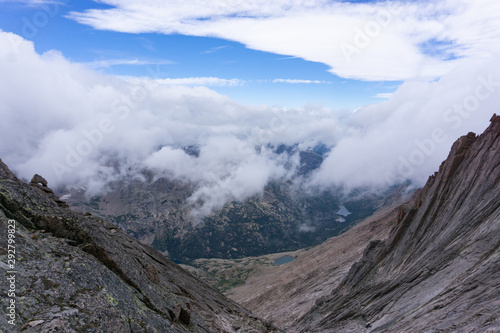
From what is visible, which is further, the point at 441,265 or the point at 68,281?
the point at 441,265

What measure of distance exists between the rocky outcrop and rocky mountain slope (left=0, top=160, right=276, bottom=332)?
32.5 meters

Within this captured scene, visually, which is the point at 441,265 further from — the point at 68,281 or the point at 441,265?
the point at 68,281

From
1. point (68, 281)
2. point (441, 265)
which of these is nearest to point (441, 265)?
point (441, 265)

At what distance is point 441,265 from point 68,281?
55320mm

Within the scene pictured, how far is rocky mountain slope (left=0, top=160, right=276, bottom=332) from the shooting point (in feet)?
67.4

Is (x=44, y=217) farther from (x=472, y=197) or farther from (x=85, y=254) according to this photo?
(x=472, y=197)

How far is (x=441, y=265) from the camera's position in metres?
47.9

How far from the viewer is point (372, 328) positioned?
48125mm

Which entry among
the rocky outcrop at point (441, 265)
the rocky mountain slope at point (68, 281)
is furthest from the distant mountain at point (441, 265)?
the rocky mountain slope at point (68, 281)

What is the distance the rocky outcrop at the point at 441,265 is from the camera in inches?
1375

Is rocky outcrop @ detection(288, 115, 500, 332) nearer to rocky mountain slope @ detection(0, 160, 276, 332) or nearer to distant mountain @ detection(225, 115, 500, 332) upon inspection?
distant mountain @ detection(225, 115, 500, 332)

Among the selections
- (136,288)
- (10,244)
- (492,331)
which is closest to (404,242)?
(492,331)

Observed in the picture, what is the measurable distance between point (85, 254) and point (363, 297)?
57.8 meters

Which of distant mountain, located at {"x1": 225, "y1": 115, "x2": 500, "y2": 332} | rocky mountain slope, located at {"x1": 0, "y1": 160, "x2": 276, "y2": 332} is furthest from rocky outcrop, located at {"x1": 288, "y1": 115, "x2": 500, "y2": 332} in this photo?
rocky mountain slope, located at {"x1": 0, "y1": 160, "x2": 276, "y2": 332}
